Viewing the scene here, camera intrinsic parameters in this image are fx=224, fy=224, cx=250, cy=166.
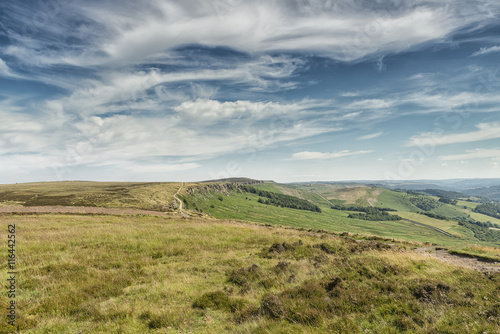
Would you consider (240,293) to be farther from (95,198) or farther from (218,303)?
(95,198)

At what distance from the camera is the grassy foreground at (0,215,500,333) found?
8398 millimetres

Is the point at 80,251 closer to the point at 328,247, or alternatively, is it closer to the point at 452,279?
the point at 328,247

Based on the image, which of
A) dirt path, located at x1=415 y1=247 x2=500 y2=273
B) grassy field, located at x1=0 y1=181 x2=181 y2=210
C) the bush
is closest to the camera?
the bush

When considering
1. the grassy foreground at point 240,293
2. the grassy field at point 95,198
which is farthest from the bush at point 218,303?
the grassy field at point 95,198

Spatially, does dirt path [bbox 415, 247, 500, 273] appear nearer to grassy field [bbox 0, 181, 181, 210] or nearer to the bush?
the bush

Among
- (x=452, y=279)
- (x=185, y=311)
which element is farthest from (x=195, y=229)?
(x=452, y=279)

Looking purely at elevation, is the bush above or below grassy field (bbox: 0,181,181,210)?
above

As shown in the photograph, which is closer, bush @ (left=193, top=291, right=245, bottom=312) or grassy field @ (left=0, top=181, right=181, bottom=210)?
bush @ (left=193, top=291, right=245, bottom=312)

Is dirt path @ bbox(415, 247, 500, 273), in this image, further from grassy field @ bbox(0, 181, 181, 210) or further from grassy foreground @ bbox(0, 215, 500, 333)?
grassy field @ bbox(0, 181, 181, 210)

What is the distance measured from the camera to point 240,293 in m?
11.6

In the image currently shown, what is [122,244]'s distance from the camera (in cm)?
2112

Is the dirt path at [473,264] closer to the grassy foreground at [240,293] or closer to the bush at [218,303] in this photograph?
the grassy foreground at [240,293]

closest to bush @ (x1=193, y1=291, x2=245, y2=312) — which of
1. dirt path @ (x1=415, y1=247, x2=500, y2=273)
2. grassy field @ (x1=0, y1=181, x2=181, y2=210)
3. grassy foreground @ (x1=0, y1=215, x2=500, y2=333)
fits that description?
grassy foreground @ (x1=0, y1=215, x2=500, y2=333)

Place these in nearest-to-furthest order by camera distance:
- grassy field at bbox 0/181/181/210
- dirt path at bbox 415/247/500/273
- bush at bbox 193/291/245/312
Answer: bush at bbox 193/291/245/312
dirt path at bbox 415/247/500/273
grassy field at bbox 0/181/181/210
